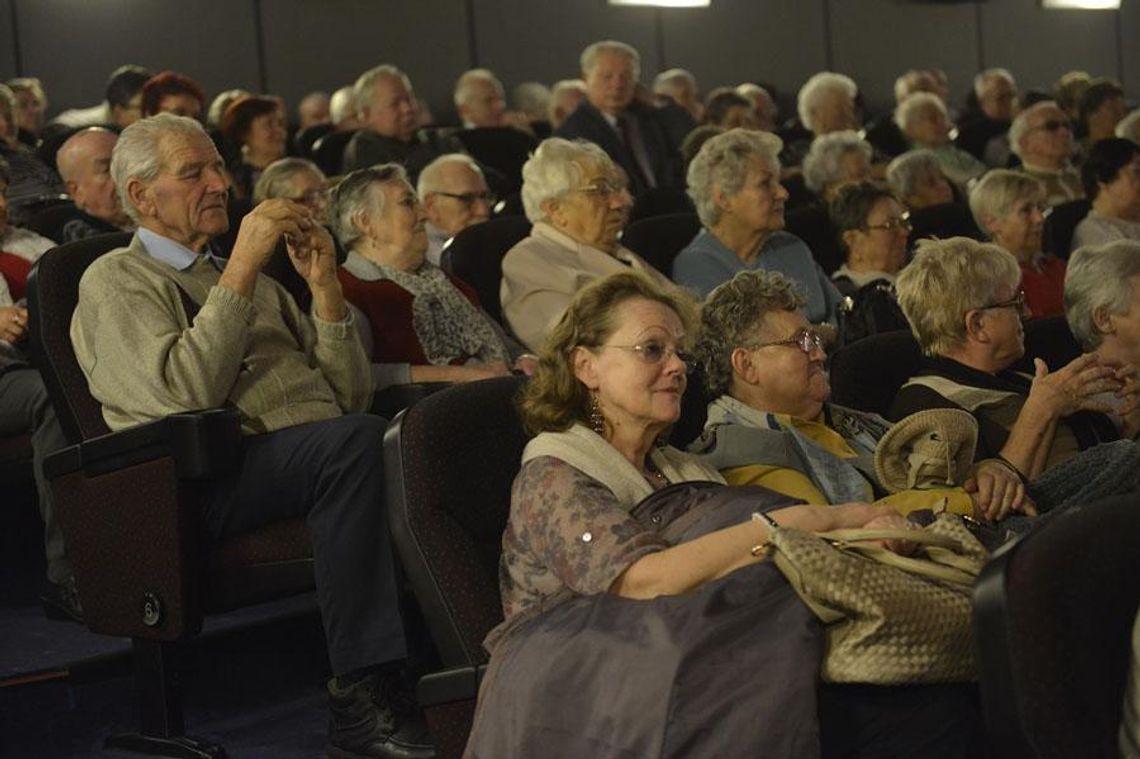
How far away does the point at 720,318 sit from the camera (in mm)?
3047

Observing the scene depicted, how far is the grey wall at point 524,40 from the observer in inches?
339

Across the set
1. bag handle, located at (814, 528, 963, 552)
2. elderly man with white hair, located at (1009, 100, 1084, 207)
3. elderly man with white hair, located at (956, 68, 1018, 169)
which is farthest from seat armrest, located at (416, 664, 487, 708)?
elderly man with white hair, located at (956, 68, 1018, 169)

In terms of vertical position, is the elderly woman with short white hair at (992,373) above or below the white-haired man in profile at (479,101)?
below

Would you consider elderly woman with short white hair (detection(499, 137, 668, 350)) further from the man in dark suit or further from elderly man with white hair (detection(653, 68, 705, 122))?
elderly man with white hair (detection(653, 68, 705, 122))

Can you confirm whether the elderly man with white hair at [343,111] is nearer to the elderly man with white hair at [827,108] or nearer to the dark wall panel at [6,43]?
the dark wall panel at [6,43]

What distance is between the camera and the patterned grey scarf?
412cm

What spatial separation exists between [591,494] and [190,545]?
99cm

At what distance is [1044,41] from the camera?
1245cm

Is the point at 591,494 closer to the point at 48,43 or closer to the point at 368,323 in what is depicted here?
the point at 368,323

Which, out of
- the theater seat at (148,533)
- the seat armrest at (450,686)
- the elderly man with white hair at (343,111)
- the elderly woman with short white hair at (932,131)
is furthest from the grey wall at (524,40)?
the seat armrest at (450,686)

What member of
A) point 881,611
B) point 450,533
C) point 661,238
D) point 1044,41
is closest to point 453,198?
point 661,238

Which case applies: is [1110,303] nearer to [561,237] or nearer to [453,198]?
[561,237]

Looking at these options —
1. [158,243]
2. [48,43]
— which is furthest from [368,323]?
[48,43]

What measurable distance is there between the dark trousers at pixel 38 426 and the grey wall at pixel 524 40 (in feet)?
15.2
